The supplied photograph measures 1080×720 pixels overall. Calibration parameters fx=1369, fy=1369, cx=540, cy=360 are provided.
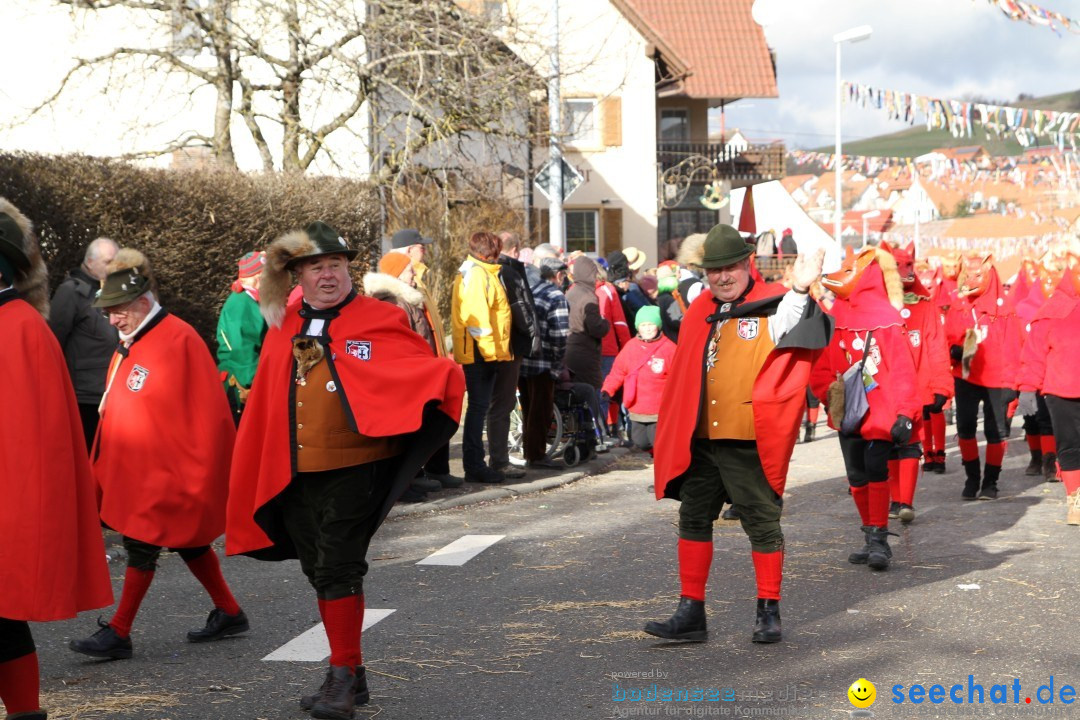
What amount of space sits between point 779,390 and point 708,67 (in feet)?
Result: 128

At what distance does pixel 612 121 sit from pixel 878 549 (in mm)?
31896

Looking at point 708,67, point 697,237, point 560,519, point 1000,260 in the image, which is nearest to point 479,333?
point 560,519

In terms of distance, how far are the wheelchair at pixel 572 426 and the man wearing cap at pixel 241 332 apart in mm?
4198

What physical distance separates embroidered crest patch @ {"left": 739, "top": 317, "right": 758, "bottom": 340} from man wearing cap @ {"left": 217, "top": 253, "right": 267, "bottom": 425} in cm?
401

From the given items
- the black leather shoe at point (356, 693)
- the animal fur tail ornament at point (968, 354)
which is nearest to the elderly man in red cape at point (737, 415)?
the black leather shoe at point (356, 693)

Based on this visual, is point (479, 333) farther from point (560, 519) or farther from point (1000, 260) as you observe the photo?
point (1000, 260)

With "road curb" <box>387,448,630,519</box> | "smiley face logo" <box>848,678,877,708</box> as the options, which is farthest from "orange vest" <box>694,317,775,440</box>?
"road curb" <box>387,448,630,519</box>

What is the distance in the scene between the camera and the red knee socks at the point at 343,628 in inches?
215

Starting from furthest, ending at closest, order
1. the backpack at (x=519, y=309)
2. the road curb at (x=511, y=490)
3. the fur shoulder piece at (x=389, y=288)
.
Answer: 1. the backpack at (x=519, y=309)
2. the road curb at (x=511, y=490)
3. the fur shoulder piece at (x=389, y=288)

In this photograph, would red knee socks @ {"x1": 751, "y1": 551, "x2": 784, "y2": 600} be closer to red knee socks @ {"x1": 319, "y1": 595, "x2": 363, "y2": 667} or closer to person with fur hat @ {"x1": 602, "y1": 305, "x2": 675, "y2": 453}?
red knee socks @ {"x1": 319, "y1": 595, "x2": 363, "y2": 667}

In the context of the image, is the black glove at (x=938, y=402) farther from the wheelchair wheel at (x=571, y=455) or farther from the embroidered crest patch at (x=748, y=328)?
the embroidered crest patch at (x=748, y=328)

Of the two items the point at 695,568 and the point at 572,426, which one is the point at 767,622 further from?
the point at 572,426

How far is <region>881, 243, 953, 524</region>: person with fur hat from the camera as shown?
9.05 m

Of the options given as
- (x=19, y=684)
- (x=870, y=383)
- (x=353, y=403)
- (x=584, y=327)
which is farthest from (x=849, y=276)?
(x=19, y=684)
